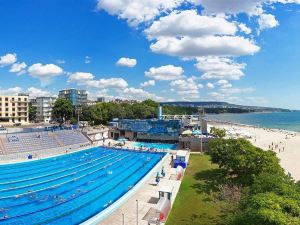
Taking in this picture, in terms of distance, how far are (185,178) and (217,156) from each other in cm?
427

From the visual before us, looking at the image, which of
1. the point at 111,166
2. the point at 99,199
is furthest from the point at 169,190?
the point at 111,166

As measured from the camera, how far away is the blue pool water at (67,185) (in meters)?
23.2

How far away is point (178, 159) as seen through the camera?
39000 millimetres

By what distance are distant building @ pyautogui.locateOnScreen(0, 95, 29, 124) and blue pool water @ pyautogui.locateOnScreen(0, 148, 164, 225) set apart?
48576 mm

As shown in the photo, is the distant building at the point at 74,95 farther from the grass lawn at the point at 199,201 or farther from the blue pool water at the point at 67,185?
the grass lawn at the point at 199,201

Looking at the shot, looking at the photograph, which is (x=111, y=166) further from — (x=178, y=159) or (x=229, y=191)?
(x=229, y=191)

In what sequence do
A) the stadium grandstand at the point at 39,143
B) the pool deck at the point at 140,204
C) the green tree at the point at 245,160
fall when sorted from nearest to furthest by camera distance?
the pool deck at the point at 140,204 < the green tree at the point at 245,160 < the stadium grandstand at the point at 39,143

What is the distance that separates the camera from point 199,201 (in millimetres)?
25000

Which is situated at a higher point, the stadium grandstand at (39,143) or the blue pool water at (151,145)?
the stadium grandstand at (39,143)

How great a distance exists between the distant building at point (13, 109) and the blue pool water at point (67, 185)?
159 ft

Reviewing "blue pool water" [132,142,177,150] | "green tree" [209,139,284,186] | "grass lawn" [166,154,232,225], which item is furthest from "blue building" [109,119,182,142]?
"green tree" [209,139,284,186]

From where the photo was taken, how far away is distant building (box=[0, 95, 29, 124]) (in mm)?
86188

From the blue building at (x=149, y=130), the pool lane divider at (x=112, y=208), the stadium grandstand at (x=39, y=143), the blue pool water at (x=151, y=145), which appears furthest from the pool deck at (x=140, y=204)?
the blue building at (x=149, y=130)

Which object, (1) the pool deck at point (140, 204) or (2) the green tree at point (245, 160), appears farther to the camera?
(2) the green tree at point (245, 160)
